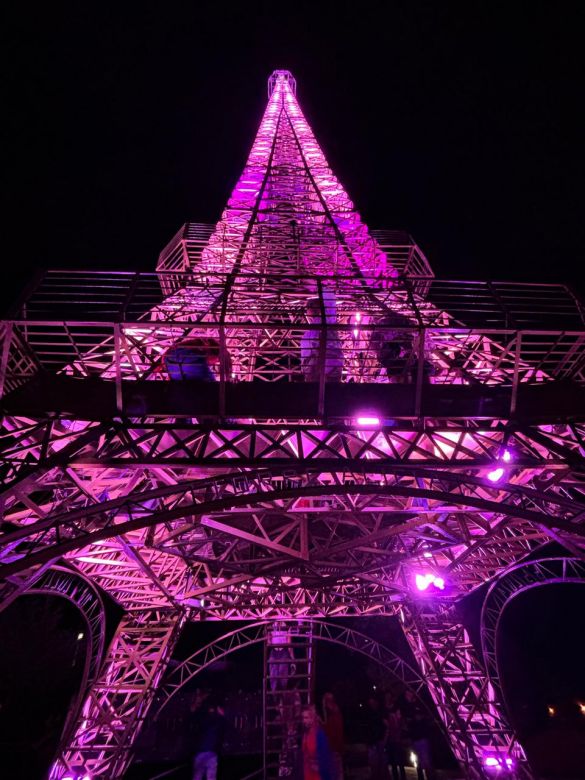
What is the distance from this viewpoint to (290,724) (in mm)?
20016

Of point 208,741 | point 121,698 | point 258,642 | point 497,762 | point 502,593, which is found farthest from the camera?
point 258,642

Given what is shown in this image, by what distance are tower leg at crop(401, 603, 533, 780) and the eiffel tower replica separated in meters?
0.08

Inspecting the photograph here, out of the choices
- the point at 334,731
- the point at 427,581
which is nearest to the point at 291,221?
the point at 427,581

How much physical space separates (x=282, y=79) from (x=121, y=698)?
49.2m

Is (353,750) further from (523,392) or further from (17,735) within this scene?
(523,392)

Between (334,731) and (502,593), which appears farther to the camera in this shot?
(334,731)

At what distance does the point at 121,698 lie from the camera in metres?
17.9

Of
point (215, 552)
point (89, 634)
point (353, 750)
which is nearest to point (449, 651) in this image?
point (353, 750)

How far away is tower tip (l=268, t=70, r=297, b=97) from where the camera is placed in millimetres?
45938

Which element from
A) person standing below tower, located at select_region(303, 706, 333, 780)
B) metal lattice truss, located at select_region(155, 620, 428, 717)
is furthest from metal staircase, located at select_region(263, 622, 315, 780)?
metal lattice truss, located at select_region(155, 620, 428, 717)

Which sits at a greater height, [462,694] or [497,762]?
[462,694]

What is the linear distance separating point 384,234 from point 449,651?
1809 centimetres

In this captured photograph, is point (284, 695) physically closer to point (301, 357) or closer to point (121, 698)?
point (121, 698)

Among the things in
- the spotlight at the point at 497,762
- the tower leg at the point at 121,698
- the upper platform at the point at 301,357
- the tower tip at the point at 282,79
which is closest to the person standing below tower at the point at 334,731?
the spotlight at the point at 497,762
